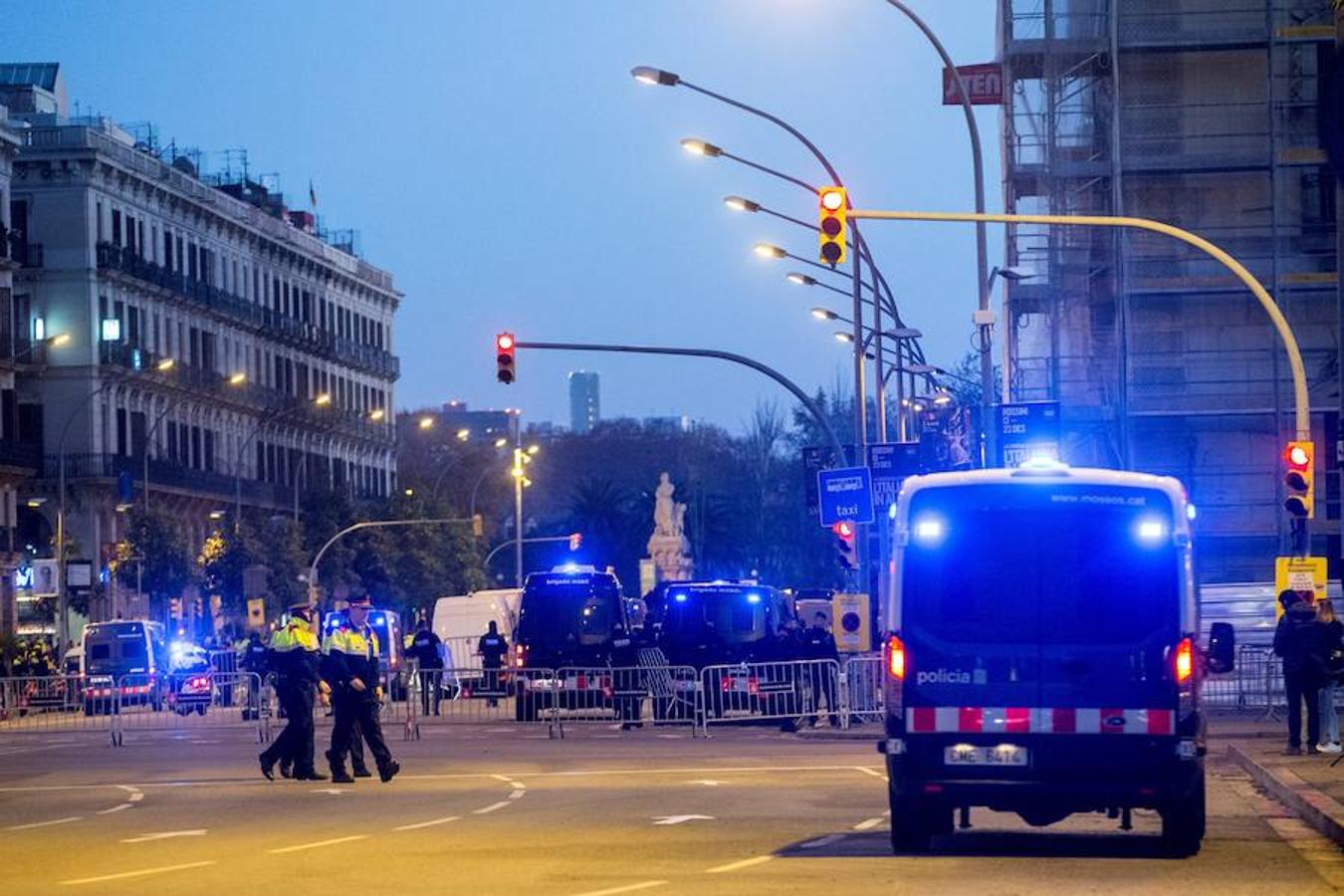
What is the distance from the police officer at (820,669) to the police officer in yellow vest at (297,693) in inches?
431

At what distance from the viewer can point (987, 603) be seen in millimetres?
17047

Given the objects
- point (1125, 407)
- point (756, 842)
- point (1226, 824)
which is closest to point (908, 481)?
point (756, 842)

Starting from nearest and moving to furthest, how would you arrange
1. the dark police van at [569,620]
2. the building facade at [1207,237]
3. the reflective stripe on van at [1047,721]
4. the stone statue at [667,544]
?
the reflective stripe on van at [1047,721] → the dark police van at [569,620] → the building facade at [1207,237] → the stone statue at [667,544]

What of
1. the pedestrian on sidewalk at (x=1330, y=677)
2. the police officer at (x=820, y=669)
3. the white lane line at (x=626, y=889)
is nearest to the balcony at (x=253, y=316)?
the police officer at (x=820, y=669)

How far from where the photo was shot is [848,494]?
41188mm

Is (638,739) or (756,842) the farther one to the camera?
(638,739)

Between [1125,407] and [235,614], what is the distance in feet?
155

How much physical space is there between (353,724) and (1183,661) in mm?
11761

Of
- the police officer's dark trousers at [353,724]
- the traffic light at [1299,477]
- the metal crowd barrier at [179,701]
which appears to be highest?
the traffic light at [1299,477]

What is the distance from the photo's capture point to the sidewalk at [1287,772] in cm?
1981

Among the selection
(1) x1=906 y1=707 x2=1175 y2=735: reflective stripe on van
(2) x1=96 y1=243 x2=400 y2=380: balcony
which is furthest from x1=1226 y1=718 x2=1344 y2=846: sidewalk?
(2) x1=96 y1=243 x2=400 y2=380: balcony

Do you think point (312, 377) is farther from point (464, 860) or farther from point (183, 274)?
point (464, 860)

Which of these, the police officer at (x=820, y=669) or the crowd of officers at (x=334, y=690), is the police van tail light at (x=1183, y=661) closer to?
the crowd of officers at (x=334, y=690)

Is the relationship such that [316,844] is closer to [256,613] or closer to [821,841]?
[821,841]
